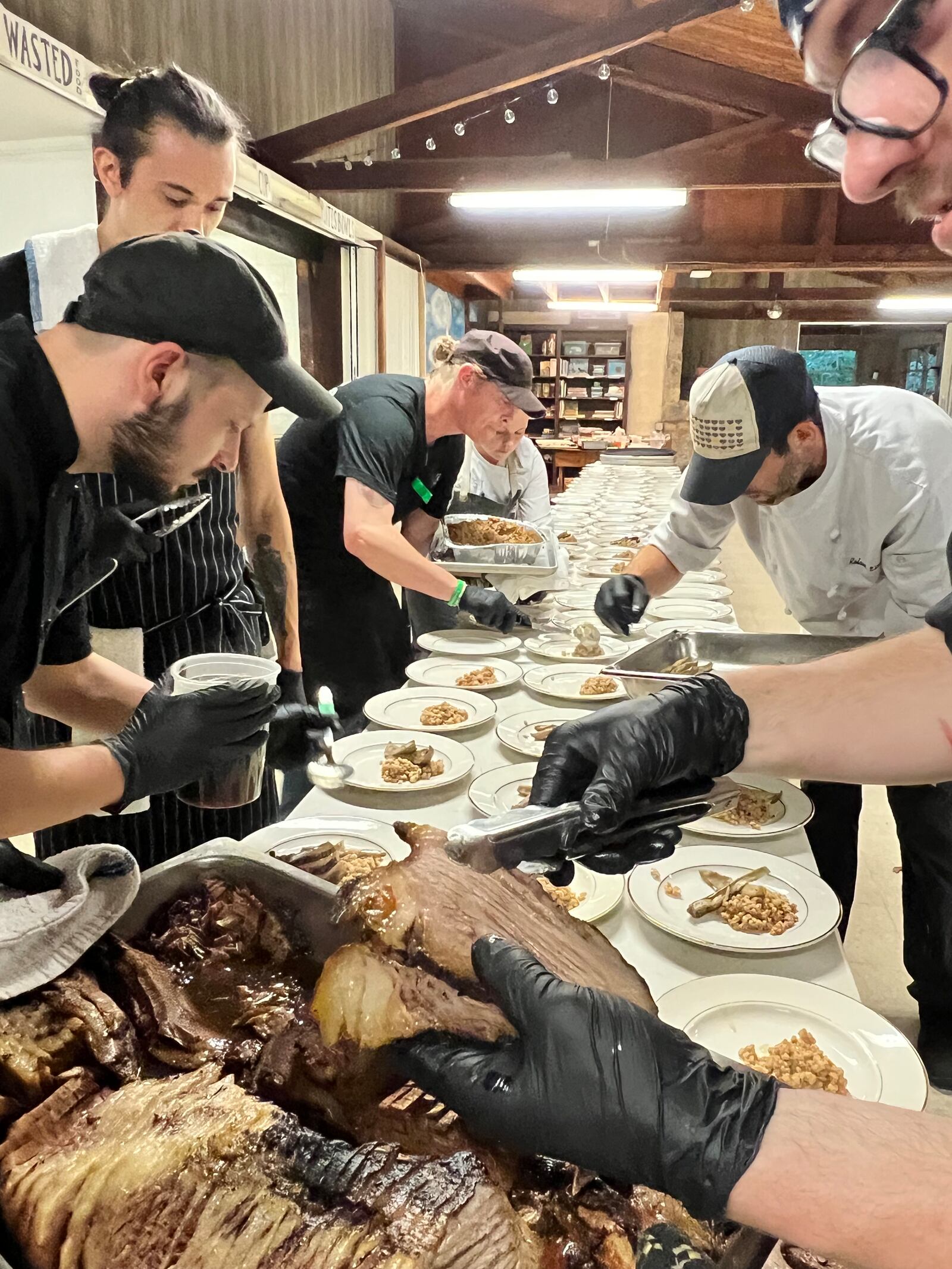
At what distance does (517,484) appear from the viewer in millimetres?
5543

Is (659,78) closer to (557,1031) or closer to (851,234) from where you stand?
(851,234)

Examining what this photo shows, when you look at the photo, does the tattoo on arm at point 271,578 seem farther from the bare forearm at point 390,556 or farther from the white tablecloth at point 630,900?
the white tablecloth at point 630,900

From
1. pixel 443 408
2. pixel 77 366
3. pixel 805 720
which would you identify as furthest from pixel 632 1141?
pixel 443 408

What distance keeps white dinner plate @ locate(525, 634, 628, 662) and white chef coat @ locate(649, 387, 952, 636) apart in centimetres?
72

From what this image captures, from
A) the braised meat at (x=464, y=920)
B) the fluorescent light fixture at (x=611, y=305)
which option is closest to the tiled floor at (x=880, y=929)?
the braised meat at (x=464, y=920)

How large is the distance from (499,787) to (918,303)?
1378 centimetres

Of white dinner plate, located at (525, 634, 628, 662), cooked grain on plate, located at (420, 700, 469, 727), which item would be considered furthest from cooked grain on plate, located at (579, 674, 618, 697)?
cooked grain on plate, located at (420, 700, 469, 727)

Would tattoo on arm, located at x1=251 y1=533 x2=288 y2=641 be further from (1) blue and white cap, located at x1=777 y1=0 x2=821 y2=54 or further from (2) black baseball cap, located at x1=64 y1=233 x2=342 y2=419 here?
(1) blue and white cap, located at x1=777 y1=0 x2=821 y2=54

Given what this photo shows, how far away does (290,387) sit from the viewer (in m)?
1.41

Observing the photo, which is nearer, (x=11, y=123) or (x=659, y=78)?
(x=11, y=123)

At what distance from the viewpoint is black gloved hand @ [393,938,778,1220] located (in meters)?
0.86

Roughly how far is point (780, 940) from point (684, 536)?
228cm

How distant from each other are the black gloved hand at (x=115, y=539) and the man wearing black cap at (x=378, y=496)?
1.31m

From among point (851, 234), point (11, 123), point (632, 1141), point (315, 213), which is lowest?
point (632, 1141)
